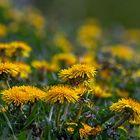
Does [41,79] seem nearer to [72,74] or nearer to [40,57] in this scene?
[40,57]

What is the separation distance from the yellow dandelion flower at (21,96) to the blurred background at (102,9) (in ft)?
35.7

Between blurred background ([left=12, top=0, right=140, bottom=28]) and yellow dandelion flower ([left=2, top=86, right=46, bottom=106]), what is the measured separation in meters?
10.9

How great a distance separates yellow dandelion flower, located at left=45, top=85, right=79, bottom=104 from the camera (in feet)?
9.63

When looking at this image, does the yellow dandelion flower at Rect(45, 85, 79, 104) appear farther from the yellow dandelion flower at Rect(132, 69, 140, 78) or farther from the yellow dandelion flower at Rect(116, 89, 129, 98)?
the yellow dandelion flower at Rect(132, 69, 140, 78)

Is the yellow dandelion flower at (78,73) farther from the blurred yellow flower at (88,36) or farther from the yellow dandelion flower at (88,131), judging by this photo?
the blurred yellow flower at (88,36)

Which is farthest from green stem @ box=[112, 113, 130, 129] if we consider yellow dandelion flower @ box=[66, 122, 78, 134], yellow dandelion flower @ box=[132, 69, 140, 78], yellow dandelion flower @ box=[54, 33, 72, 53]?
yellow dandelion flower @ box=[54, 33, 72, 53]

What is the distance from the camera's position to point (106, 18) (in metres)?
16.0

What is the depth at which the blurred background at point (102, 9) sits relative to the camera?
14.5 metres

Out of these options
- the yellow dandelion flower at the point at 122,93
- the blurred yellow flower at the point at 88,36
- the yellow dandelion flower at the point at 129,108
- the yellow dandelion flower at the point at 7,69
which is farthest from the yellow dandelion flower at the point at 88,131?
the blurred yellow flower at the point at 88,36

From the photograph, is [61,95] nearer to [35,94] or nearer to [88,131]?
[35,94]

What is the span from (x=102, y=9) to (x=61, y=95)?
13.8 metres

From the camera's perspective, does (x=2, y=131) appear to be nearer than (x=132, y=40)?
Yes

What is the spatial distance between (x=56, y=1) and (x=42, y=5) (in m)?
0.36

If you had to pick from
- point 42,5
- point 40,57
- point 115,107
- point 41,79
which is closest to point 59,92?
point 115,107
